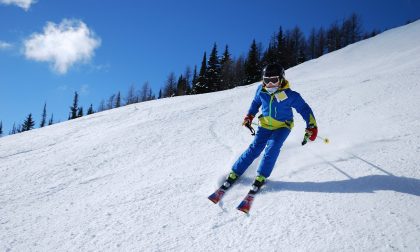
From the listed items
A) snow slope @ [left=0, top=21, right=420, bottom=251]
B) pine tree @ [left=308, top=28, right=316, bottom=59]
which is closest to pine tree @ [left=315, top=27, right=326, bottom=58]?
pine tree @ [left=308, top=28, right=316, bottom=59]

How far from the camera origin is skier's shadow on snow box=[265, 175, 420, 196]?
4.21 metres

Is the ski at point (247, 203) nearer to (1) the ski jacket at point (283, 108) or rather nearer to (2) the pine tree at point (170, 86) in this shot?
(1) the ski jacket at point (283, 108)

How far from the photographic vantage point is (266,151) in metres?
4.84

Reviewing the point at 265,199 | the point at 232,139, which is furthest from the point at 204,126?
the point at 265,199

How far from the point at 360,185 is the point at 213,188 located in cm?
197

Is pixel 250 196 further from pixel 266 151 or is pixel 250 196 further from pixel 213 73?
pixel 213 73

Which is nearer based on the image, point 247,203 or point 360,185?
point 247,203

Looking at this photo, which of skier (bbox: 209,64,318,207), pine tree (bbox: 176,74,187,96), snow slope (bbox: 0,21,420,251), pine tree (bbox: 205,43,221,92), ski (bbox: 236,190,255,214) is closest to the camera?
snow slope (bbox: 0,21,420,251)

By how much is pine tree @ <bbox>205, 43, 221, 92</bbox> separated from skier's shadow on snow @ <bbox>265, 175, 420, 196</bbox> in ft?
168

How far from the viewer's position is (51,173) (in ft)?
20.4

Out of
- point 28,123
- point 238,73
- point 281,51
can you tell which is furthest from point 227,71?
point 28,123

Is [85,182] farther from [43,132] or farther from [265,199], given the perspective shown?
[43,132]

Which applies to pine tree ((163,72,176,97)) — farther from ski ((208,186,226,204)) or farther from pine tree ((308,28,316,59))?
ski ((208,186,226,204))

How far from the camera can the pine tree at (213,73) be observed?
55625mm
